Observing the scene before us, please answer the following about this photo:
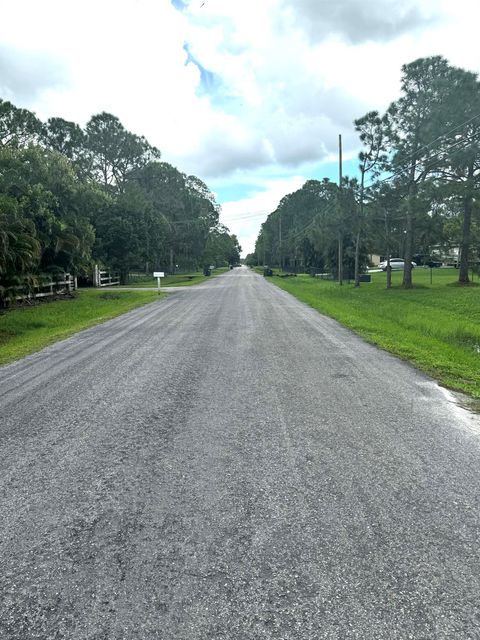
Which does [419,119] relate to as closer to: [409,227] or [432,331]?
[409,227]

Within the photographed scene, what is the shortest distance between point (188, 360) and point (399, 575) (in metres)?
5.50

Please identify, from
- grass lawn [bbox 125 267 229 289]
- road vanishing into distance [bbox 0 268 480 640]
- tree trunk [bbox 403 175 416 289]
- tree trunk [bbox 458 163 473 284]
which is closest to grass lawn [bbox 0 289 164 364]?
road vanishing into distance [bbox 0 268 480 640]

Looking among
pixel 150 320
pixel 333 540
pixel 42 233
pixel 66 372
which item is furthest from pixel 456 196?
pixel 333 540

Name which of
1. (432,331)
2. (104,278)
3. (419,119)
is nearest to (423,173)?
(419,119)

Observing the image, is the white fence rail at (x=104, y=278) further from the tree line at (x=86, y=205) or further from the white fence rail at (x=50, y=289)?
the white fence rail at (x=50, y=289)

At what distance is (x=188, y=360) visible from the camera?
746 cm

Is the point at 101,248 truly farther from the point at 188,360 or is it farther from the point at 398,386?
the point at 398,386

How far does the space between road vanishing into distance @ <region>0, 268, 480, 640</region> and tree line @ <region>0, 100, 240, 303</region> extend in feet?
36.9

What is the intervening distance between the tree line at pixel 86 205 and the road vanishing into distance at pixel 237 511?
1124cm

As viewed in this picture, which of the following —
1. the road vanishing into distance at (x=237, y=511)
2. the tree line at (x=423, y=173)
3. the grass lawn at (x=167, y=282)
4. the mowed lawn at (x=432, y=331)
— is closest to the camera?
the road vanishing into distance at (x=237, y=511)

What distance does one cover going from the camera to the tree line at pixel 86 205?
56.7 feet

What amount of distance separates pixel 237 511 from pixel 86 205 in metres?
25.2

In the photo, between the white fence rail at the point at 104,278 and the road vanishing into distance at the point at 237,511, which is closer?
the road vanishing into distance at the point at 237,511

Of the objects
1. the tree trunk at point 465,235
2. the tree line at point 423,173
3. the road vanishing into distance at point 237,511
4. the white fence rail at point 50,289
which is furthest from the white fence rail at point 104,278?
the road vanishing into distance at point 237,511
